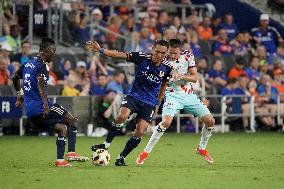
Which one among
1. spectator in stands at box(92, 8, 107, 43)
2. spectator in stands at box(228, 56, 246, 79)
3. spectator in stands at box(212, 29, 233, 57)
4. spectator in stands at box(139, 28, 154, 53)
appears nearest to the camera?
spectator in stands at box(92, 8, 107, 43)

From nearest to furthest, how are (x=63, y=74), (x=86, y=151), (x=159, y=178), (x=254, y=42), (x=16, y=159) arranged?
(x=159, y=178)
(x=16, y=159)
(x=86, y=151)
(x=63, y=74)
(x=254, y=42)

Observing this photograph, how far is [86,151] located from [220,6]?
12.8 meters

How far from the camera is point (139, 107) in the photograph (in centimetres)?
1461

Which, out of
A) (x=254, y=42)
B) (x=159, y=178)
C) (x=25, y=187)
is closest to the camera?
(x=25, y=187)

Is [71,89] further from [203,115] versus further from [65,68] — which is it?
[203,115]

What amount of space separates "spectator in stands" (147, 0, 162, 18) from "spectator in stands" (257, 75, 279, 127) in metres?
3.76

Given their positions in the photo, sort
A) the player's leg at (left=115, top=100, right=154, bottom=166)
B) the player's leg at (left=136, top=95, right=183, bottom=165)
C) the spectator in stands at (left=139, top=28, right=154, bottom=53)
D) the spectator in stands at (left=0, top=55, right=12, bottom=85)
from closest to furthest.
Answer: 1. the player's leg at (left=115, top=100, right=154, bottom=166)
2. the player's leg at (left=136, top=95, right=183, bottom=165)
3. the spectator in stands at (left=0, top=55, right=12, bottom=85)
4. the spectator in stands at (left=139, top=28, right=154, bottom=53)

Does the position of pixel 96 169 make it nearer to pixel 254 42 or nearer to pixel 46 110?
pixel 46 110

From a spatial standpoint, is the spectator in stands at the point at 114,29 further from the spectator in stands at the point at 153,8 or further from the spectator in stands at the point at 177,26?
the spectator in stands at the point at 177,26

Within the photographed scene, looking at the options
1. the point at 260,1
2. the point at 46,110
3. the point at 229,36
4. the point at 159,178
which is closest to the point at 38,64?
the point at 46,110

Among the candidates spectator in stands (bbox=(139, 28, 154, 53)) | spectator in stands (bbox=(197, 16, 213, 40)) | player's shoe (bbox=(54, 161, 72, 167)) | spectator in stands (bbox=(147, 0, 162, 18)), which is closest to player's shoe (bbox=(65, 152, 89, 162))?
player's shoe (bbox=(54, 161, 72, 167))

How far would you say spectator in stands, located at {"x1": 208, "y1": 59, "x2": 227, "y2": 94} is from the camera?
25.5 metres

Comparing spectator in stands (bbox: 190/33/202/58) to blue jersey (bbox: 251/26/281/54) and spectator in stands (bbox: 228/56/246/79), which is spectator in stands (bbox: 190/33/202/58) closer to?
spectator in stands (bbox: 228/56/246/79)

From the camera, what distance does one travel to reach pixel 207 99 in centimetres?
2470
